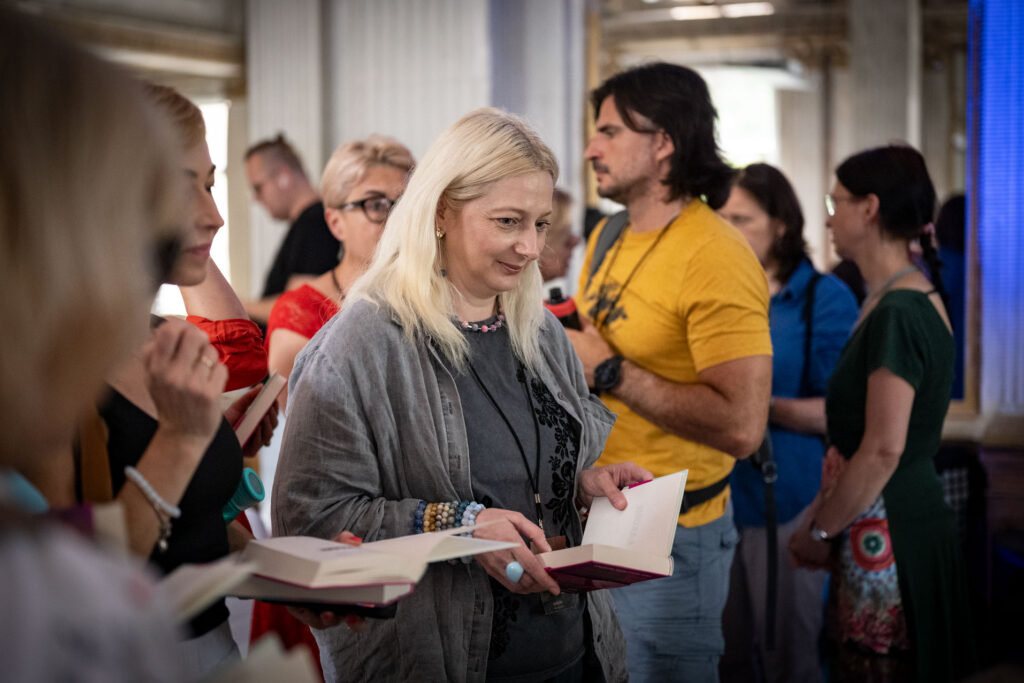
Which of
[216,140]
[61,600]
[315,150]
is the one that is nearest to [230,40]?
[216,140]

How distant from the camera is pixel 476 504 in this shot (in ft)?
4.68

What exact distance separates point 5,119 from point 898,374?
207 cm

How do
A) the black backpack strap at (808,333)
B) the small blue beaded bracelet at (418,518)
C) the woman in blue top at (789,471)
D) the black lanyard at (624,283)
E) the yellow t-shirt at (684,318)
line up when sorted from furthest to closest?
1. the black backpack strap at (808,333)
2. the woman in blue top at (789,471)
3. the black lanyard at (624,283)
4. the yellow t-shirt at (684,318)
5. the small blue beaded bracelet at (418,518)

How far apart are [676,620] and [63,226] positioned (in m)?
1.75

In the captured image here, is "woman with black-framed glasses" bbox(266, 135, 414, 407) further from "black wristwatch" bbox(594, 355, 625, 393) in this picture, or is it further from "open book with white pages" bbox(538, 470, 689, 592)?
"open book with white pages" bbox(538, 470, 689, 592)

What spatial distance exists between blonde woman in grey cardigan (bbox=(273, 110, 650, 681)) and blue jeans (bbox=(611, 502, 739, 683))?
38 centimetres

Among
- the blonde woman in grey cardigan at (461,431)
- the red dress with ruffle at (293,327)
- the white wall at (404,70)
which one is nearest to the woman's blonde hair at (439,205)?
the blonde woman in grey cardigan at (461,431)

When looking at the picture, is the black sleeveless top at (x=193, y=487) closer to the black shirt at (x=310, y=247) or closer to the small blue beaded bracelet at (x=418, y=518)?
the small blue beaded bracelet at (x=418, y=518)

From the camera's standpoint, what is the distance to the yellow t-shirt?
2031mm

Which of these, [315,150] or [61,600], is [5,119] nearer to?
[61,600]

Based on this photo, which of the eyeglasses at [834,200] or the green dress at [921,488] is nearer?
the green dress at [921,488]

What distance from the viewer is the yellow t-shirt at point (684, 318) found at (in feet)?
6.66

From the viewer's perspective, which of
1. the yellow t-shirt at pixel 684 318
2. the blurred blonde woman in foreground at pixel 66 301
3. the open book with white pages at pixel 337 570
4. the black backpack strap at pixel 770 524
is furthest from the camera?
the black backpack strap at pixel 770 524

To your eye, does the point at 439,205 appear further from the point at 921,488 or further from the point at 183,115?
the point at 921,488
